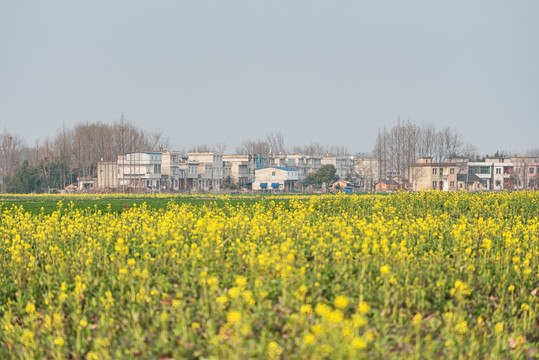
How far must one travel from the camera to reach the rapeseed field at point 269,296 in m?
9.16

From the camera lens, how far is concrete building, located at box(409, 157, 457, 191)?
119 metres

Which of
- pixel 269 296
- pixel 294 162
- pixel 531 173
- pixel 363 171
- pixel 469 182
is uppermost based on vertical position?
pixel 294 162

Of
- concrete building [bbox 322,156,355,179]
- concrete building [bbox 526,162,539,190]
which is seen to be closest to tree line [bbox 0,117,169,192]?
concrete building [bbox 322,156,355,179]

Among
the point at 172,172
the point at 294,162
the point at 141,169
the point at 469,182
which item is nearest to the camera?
the point at 141,169

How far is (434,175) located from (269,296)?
113 meters

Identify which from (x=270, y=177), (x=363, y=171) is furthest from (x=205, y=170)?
(x=363, y=171)

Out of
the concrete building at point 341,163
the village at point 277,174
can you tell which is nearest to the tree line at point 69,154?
the village at point 277,174

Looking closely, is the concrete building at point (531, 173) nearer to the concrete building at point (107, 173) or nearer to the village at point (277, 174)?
the village at point (277, 174)

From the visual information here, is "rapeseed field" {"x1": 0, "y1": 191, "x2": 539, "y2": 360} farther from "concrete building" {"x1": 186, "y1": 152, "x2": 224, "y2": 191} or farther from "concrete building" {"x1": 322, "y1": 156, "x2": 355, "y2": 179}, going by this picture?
"concrete building" {"x1": 322, "y1": 156, "x2": 355, "y2": 179}

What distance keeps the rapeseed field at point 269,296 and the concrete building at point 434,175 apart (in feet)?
347

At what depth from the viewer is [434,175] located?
119 meters

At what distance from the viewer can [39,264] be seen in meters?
14.2

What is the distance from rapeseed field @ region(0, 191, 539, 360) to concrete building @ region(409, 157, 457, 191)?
105747 mm

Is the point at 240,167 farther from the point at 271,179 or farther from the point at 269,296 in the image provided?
the point at 269,296
